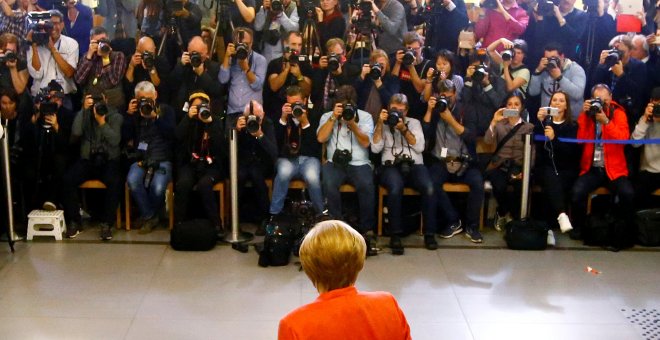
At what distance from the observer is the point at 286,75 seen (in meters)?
6.46

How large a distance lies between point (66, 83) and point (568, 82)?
4051mm

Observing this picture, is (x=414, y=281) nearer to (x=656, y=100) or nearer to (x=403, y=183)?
(x=403, y=183)

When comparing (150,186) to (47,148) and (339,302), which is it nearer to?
(47,148)

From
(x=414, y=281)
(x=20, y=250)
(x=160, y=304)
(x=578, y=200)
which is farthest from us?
(x=578, y=200)

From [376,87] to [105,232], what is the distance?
237 cm

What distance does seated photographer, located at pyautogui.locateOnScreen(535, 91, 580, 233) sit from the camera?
633cm

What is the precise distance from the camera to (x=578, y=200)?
6.36m

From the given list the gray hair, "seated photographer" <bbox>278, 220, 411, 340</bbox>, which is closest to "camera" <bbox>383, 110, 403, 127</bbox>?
the gray hair

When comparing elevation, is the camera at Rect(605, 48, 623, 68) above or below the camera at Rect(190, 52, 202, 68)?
above

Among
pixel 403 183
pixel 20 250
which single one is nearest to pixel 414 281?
pixel 403 183

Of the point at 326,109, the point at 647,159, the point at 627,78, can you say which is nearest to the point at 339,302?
the point at 326,109

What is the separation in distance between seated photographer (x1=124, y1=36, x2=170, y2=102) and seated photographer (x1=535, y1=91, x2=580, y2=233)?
295 cm

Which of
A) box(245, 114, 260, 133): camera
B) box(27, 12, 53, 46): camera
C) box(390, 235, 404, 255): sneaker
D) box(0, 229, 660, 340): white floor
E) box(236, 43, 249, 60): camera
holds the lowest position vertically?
box(0, 229, 660, 340): white floor

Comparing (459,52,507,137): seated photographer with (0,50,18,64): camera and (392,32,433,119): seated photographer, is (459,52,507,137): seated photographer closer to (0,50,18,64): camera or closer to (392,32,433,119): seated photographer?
(392,32,433,119): seated photographer
